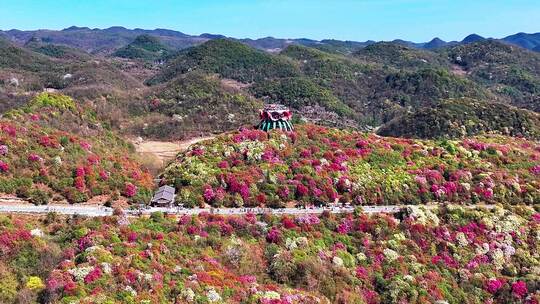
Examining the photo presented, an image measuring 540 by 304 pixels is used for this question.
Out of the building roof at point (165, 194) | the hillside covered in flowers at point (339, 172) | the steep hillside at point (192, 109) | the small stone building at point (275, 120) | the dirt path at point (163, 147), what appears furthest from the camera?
the steep hillside at point (192, 109)

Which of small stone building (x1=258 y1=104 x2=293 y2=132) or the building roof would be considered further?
small stone building (x1=258 y1=104 x2=293 y2=132)

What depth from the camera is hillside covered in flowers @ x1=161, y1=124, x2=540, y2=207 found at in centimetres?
5759

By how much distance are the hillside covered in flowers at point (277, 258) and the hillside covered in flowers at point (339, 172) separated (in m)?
4.71

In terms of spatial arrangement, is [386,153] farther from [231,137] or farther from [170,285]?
[170,285]

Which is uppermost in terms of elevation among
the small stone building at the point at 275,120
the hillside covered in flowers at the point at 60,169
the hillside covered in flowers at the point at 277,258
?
the small stone building at the point at 275,120

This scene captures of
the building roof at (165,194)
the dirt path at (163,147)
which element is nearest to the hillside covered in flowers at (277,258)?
the building roof at (165,194)

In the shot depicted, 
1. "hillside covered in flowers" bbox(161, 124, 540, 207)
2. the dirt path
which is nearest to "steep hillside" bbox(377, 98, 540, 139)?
"hillside covered in flowers" bbox(161, 124, 540, 207)

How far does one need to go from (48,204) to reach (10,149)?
951 cm

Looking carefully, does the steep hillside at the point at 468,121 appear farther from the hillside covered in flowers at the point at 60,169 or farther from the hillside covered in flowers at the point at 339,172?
the hillside covered in flowers at the point at 60,169

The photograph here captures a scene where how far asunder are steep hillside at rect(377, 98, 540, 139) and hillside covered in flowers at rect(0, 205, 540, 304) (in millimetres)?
63508

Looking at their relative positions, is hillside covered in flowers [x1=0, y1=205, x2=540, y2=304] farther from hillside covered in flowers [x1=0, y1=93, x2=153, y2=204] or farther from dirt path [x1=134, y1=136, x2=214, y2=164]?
dirt path [x1=134, y1=136, x2=214, y2=164]

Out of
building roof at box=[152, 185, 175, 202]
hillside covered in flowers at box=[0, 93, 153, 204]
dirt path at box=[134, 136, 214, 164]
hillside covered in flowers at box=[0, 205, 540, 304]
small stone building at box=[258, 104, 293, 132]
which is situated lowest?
dirt path at box=[134, 136, 214, 164]

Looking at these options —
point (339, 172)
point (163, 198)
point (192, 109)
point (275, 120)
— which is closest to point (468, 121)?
point (275, 120)

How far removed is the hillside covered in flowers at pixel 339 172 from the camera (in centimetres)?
5759
